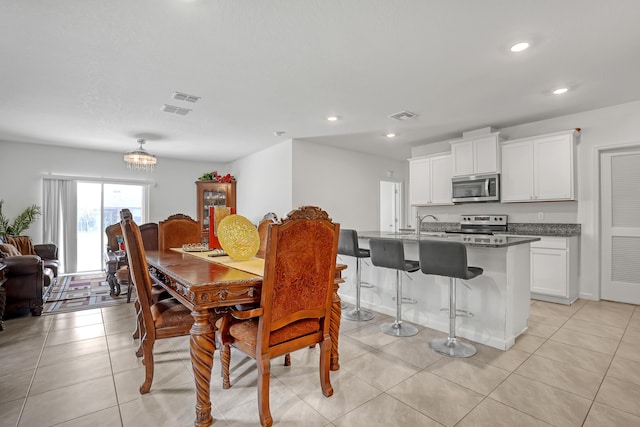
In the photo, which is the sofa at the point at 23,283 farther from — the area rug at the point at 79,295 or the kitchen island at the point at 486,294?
the kitchen island at the point at 486,294

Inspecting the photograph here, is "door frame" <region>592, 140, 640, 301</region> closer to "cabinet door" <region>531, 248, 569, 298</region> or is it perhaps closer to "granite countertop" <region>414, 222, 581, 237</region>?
"granite countertop" <region>414, 222, 581, 237</region>

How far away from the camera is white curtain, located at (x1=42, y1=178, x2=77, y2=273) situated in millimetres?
5746

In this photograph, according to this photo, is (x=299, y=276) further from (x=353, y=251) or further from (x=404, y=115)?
(x=404, y=115)

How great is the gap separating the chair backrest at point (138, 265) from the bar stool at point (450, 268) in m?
2.06

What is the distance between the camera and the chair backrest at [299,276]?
1.58 m

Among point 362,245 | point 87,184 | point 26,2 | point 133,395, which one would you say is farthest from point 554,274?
point 87,184

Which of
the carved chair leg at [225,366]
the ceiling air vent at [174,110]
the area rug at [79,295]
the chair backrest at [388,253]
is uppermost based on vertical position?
the ceiling air vent at [174,110]

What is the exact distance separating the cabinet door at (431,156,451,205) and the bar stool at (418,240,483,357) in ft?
9.42

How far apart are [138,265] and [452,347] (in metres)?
2.46

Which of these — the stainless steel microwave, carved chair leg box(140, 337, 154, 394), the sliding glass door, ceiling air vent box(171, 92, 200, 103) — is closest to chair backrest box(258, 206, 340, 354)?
carved chair leg box(140, 337, 154, 394)

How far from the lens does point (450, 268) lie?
7.88 ft

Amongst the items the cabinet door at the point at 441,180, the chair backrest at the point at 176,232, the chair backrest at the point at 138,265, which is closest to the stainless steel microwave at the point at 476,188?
the cabinet door at the point at 441,180

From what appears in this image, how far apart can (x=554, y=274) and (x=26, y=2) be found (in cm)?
562

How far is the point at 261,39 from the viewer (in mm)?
2363
